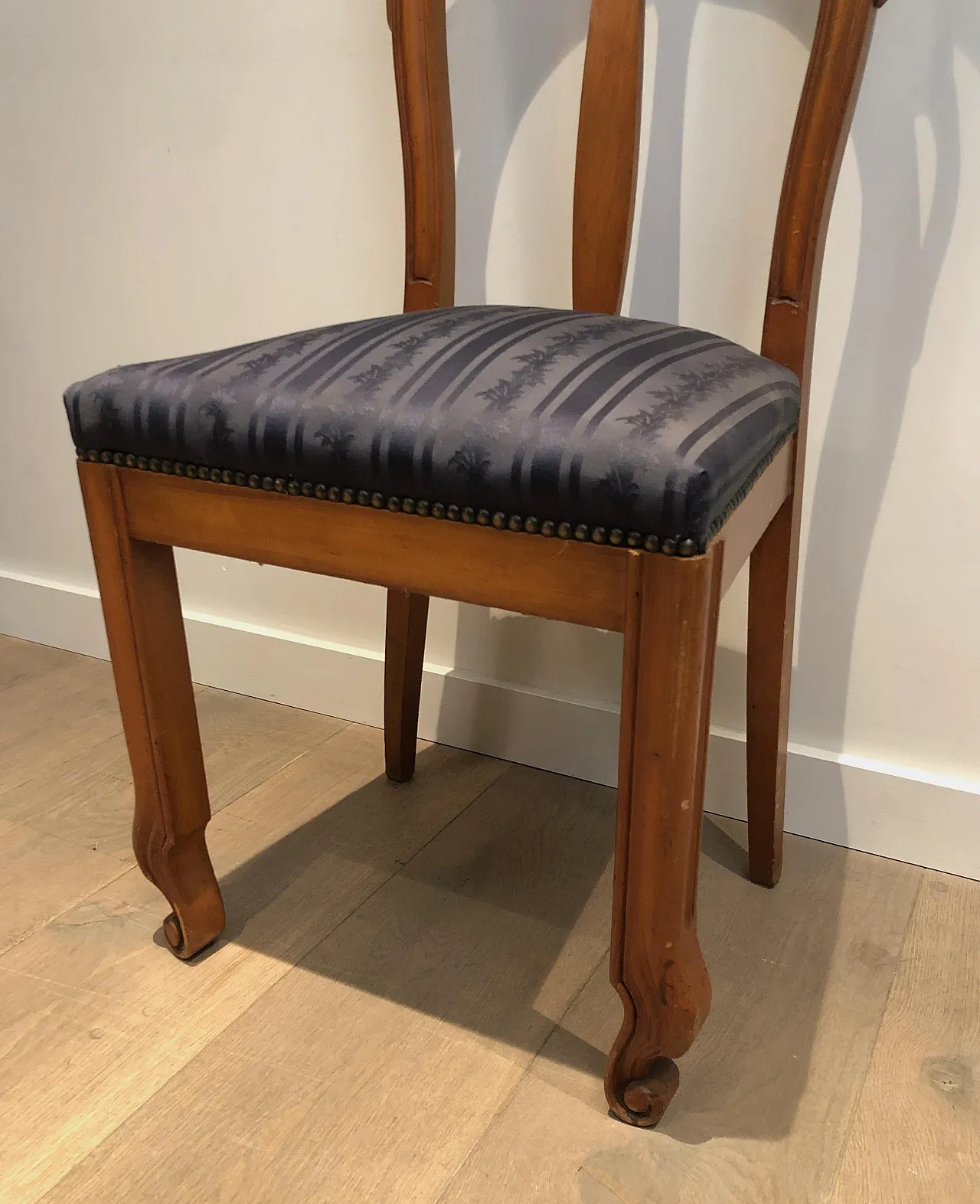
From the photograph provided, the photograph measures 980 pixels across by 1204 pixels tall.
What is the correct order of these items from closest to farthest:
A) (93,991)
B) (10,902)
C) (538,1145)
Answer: (538,1145), (93,991), (10,902)

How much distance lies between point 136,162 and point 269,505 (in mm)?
814

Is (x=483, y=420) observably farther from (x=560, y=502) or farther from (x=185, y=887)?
(x=185, y=887)

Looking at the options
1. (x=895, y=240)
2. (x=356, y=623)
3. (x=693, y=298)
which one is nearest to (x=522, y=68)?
(x=693, y=298)

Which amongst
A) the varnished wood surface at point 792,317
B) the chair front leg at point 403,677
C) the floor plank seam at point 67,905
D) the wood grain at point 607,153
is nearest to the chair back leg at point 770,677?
the varnished wood surface at point 792,317

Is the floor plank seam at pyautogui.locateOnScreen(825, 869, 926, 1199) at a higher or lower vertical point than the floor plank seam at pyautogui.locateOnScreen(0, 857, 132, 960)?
higher

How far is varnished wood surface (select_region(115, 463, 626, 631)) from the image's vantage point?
598 millimetres

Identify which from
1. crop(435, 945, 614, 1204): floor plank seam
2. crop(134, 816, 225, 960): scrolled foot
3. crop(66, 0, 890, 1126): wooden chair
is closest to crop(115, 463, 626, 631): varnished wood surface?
crop(66, 0, 890, 1126): wooden chair

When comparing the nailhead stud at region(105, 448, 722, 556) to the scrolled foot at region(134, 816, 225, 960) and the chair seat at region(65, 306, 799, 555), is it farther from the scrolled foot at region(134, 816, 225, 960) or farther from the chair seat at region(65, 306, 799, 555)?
the scrolled foot at region(134, 816, 225, 960)

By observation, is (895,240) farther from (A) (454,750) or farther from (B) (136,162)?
(B) (136,162)

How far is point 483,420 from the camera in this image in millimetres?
589

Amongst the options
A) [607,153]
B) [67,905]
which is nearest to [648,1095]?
[67,905]

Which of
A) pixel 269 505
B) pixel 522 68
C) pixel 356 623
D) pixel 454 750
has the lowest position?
pixel 454 750

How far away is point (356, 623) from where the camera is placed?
1.31 m

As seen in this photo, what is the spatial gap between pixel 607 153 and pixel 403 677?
22.7 inches
